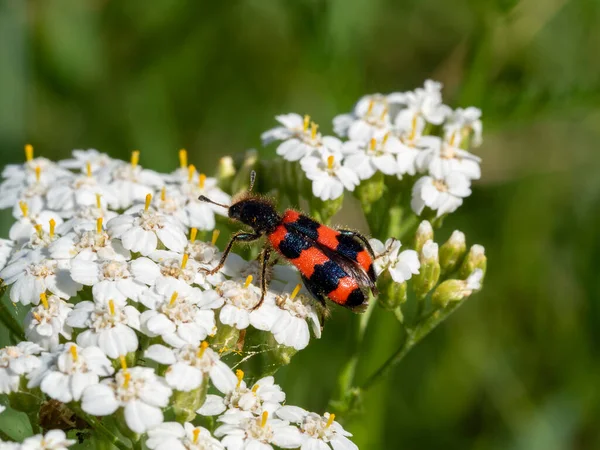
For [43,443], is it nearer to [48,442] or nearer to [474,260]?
[48,442]

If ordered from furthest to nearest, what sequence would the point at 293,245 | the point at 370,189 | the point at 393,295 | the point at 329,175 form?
1. the point at 370,189
2. the point at 329,175
3. the point at 393,295
4. the point at 293,245

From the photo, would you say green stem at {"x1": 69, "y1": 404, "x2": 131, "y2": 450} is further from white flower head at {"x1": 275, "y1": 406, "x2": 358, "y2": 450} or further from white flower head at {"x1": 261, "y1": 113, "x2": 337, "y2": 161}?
white flower head at {"x1": 261, "y1": 113, "x2": 337, "y2": 161}

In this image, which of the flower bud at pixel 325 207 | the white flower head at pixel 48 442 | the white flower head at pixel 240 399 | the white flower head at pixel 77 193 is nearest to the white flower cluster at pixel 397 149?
the flower bud at pixel 325 207

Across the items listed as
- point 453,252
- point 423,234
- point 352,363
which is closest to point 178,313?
point 352,363

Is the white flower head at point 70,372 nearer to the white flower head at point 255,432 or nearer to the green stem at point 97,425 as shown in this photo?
the green stem at point 97,425

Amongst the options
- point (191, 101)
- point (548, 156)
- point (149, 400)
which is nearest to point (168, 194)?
point (149, 400)
